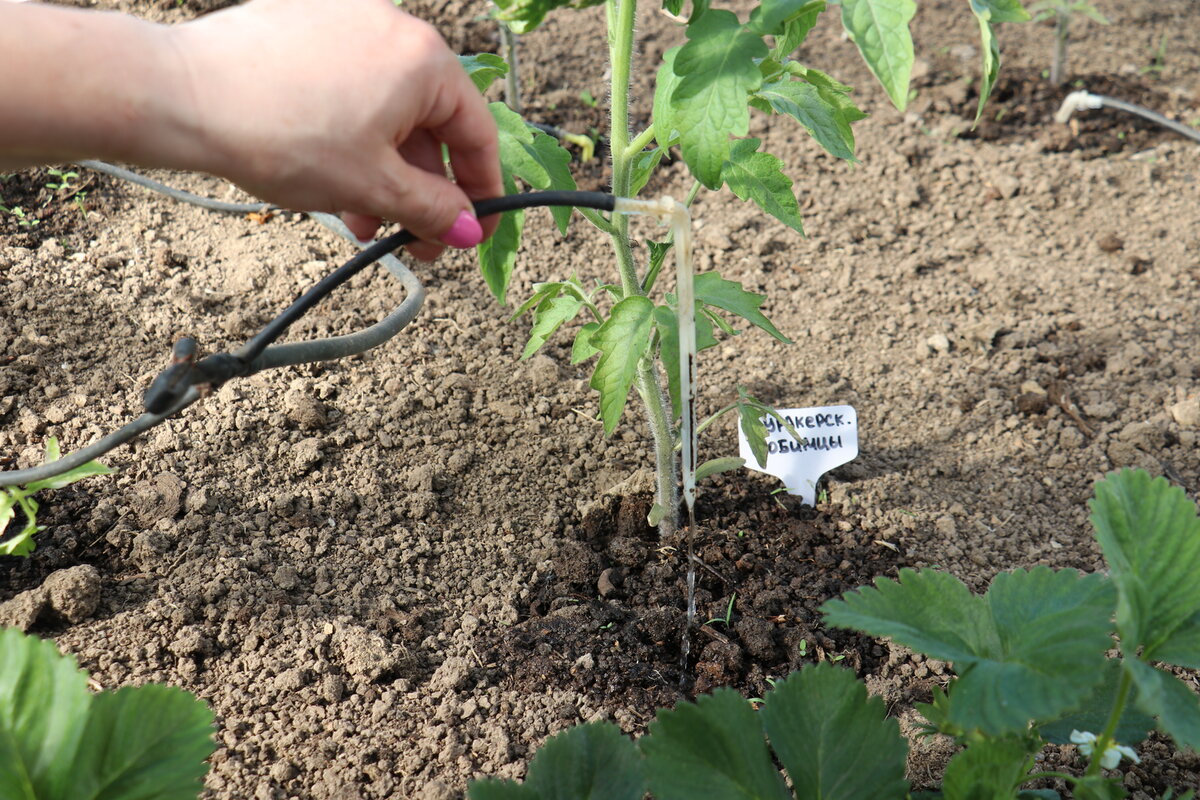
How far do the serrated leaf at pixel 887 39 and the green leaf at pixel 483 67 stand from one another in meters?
0.55

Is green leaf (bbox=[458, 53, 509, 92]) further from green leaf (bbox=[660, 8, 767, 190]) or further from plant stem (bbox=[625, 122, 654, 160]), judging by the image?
green leaf (bbox=[660, 8, 767, 190])

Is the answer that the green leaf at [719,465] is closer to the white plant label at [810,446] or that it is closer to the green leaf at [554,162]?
the white plant label at [810,446]

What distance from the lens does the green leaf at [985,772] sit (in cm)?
100

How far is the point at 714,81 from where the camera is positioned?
1.22 metres

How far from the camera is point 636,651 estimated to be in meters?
1.61

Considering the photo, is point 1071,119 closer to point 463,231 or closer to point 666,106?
point 666,106

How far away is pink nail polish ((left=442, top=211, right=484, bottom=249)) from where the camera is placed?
1127mm

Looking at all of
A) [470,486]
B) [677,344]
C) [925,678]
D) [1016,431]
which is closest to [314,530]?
[470,486]

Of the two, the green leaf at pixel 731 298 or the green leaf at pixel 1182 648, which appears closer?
the green leaf at pixel 1182 648

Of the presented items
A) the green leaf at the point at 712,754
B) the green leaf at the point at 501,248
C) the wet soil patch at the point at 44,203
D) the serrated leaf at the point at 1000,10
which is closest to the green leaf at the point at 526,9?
the green leaf at the point at 501,248

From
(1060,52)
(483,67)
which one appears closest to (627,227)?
(483,67)

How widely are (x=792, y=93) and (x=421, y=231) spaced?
67 centimetres

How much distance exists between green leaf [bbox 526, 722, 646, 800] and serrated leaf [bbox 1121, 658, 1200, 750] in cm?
53

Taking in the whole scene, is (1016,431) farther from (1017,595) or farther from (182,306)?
(182,306)
